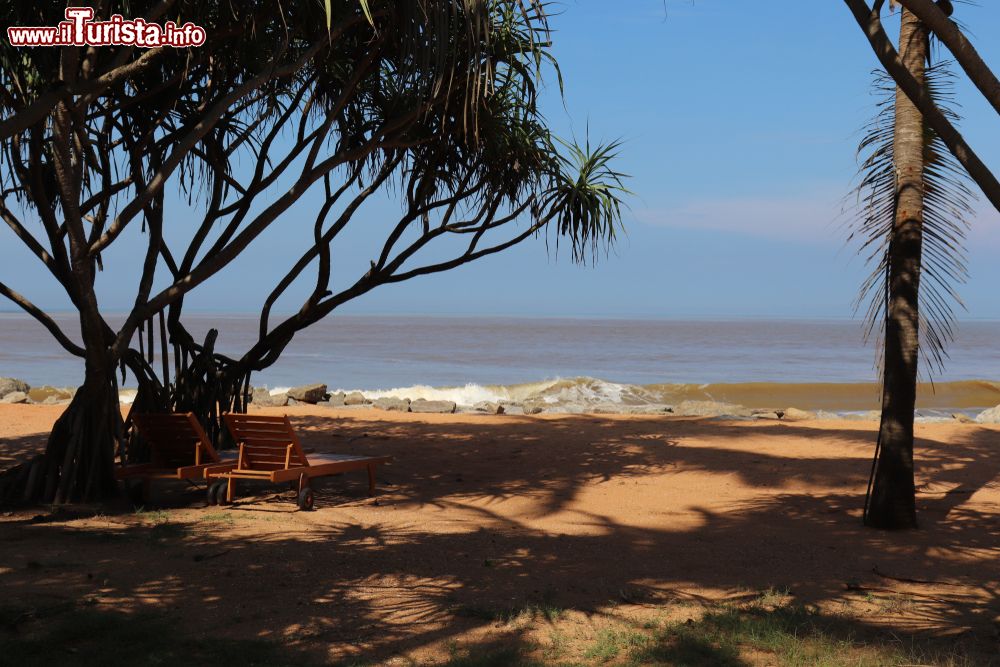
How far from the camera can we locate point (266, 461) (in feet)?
23.5

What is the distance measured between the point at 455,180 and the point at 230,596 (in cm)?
562

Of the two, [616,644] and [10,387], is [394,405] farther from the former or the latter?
[616,644]

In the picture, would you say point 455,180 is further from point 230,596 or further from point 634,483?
point 230,596

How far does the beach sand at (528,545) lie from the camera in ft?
14.5

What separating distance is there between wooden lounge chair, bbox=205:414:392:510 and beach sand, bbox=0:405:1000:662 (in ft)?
0.66

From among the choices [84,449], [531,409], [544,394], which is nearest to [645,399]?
[544,394]

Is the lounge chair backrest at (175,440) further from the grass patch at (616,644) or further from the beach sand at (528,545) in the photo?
the grass patch at (616,644)

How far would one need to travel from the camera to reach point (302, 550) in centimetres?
557

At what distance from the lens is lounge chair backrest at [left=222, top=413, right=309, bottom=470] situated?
6.95 meters

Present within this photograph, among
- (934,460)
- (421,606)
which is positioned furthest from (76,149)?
(934,460)

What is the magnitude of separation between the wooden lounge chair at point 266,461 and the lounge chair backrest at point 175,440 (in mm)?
179

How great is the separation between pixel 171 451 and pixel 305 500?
119 centimetres

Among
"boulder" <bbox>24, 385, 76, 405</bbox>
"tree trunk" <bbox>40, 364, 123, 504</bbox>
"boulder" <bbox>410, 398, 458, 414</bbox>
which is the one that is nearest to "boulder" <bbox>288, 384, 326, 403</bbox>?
"boulder" <bbox>410, 398, 458, 414</bbox>

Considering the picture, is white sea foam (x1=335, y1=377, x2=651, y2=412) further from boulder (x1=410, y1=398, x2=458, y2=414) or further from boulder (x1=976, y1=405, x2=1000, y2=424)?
boulder (x1=976, y1=405, x2=1000, y2=424)
